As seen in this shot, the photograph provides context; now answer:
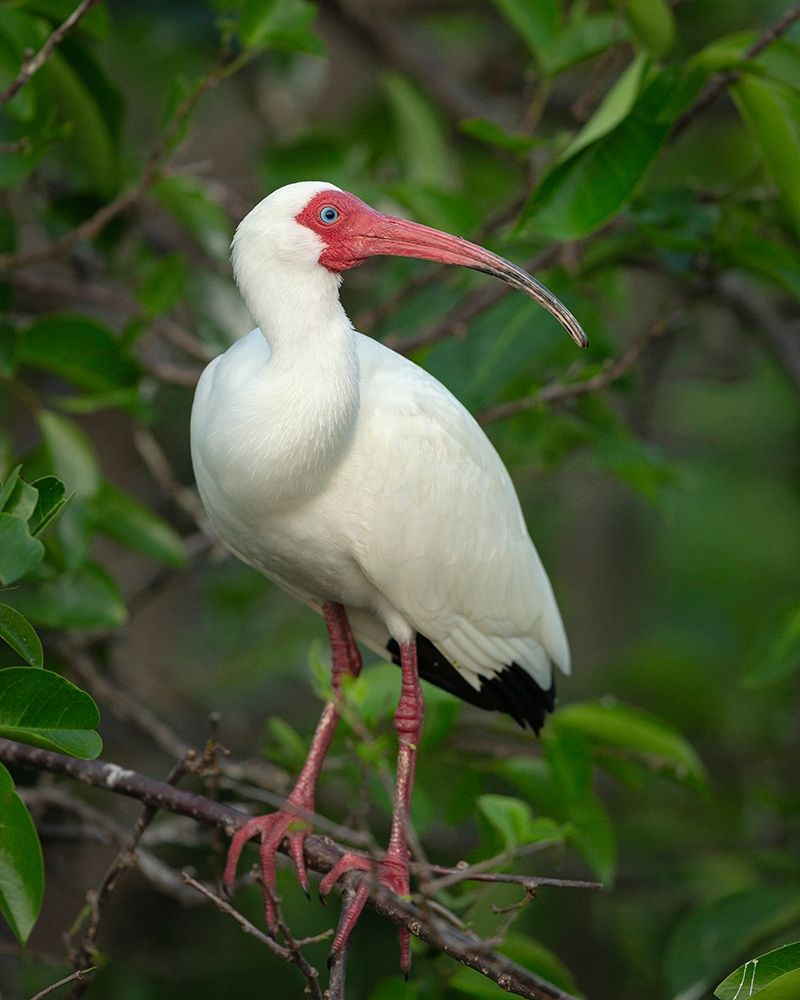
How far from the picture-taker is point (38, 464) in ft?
14.0

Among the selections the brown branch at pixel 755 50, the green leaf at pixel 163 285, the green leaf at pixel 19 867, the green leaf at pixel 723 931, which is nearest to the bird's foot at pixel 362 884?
the green leaf at pixel 19 867

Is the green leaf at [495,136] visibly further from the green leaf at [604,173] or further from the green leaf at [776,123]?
the green leaf at [776,123]

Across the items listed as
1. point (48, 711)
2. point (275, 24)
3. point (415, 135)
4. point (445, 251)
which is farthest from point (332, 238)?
point (415, 135)

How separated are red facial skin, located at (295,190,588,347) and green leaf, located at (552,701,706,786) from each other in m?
1.31

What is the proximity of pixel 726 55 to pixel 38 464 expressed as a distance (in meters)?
2.27

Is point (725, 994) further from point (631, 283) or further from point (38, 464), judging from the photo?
point (631, 283)

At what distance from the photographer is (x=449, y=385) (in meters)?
4.43

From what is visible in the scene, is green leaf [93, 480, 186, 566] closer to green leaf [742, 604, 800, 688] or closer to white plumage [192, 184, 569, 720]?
white plumage [192, 184, 569, 720]

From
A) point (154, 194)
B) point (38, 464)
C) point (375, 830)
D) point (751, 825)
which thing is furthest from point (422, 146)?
point (751, 825)

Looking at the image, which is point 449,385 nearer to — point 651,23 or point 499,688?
point 499,688

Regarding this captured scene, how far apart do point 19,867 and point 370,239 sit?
171 cm

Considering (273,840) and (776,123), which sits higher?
(776,123)

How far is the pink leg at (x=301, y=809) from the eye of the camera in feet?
11.9

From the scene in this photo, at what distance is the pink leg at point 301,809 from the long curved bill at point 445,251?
3.41ft
